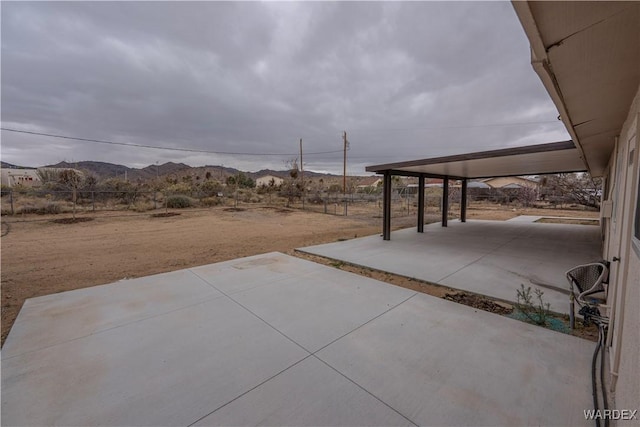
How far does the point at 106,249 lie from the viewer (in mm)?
7199

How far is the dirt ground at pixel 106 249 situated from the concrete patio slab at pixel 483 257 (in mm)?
697

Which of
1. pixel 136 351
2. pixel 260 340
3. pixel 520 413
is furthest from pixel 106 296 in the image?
pixel 520 413

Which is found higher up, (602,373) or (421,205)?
(421,205)

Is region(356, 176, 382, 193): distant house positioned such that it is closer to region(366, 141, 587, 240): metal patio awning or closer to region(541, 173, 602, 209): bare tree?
region(541, 173, 602, 209): bare tree

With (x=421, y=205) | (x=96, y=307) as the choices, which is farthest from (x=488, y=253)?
(x=96, y=307)

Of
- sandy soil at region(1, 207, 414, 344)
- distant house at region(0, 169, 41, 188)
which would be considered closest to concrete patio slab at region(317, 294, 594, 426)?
sandy soil at region(1, 207, 414, 344)

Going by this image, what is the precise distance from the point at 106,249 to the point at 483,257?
10.2m

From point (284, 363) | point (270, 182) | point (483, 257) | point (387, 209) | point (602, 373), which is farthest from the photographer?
point (270, 182)

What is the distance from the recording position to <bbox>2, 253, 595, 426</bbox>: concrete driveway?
1.68m

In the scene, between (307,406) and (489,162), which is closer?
(307,406)

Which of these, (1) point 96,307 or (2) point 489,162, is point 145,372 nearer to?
(1) point 96,307

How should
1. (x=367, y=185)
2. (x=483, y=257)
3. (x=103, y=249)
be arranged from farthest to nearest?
(x=367, y=185)
(x=103, y=249)
(x=483, y=257)

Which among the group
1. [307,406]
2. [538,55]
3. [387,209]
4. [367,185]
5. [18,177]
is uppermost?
[367,185]

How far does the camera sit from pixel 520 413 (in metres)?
1.65
